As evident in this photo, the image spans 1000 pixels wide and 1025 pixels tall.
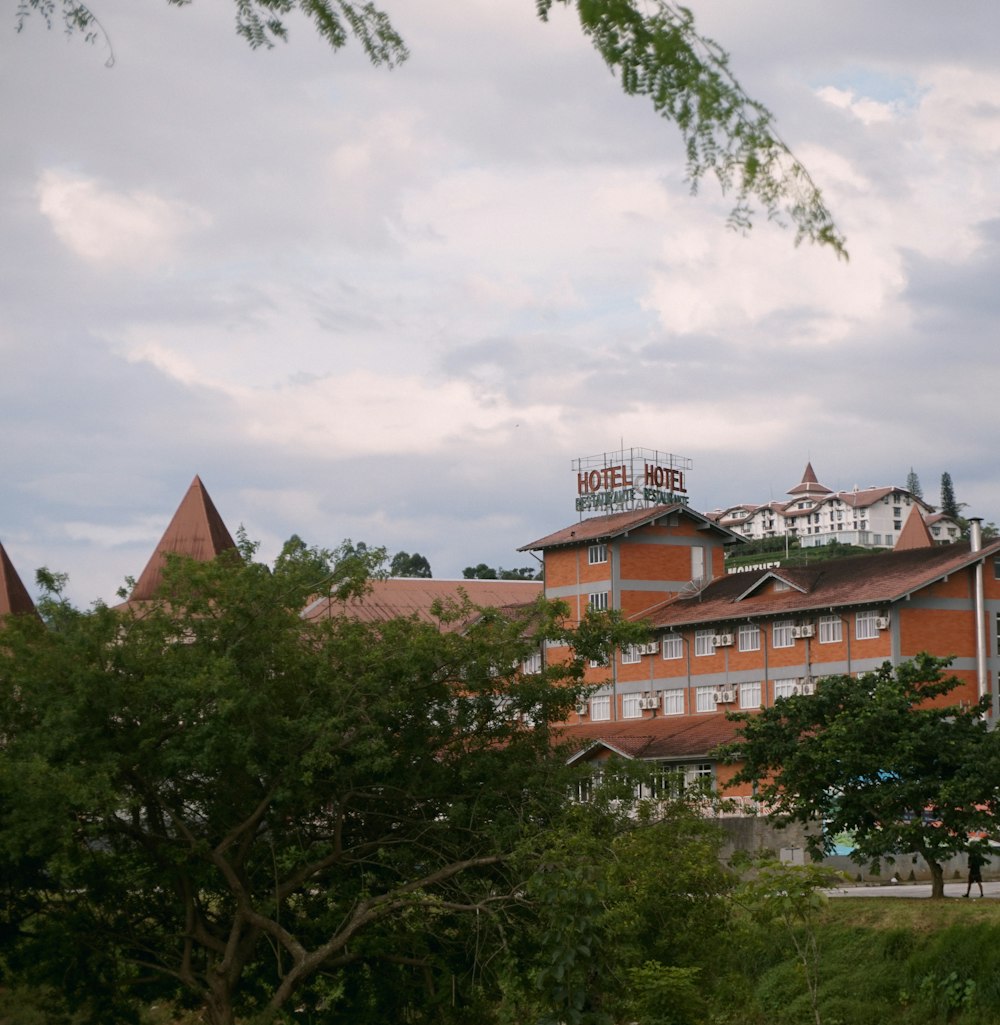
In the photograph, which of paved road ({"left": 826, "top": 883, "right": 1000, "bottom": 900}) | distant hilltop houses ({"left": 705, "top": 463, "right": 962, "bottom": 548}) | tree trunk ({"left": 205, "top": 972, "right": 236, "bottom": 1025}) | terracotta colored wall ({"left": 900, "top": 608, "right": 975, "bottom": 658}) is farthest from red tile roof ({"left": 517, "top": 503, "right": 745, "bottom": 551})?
distant hilltop houses ({"left": 705, "top": 463, "right": 962, "bottom": 548})

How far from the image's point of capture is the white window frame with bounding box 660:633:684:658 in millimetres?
53156

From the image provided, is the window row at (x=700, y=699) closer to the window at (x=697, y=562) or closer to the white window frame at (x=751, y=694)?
the white window frame at (x=751, y=694)

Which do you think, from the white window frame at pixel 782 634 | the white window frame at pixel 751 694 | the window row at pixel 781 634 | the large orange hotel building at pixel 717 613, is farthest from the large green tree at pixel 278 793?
the white window frame at pixel 751 694

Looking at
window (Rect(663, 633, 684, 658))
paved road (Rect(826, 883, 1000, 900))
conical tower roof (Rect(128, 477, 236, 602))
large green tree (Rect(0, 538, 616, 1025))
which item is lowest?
paved road (Rect(826, 883, 1000, 900))

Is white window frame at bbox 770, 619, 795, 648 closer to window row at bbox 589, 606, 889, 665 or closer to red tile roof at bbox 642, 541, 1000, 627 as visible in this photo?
window row at bbox 589, 606, 889, 665

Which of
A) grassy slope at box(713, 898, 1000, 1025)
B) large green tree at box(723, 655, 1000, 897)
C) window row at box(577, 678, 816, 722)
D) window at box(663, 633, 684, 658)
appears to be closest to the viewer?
grassy slope at box(713, 898, 1000, 1025)

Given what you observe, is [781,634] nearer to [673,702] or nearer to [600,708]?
[673,702]

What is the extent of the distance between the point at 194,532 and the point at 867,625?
1366 inches

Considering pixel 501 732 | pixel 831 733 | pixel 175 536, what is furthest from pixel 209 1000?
pixel 175 536

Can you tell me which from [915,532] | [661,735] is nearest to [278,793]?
[661,735]

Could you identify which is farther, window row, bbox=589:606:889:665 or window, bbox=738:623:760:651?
window, bbox=738:623:760:651

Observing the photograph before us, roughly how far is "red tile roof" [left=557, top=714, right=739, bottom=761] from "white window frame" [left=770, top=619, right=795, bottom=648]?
314cm

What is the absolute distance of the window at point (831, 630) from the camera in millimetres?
47875

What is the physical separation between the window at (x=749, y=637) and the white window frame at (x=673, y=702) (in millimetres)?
3395
